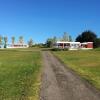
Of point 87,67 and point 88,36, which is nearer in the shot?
point 87,67

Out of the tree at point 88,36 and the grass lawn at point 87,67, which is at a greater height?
the tree at point 88,36

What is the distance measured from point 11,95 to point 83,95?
10.5 feet

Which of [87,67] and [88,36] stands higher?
[88,36]

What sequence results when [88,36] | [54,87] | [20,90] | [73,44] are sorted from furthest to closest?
[88,36]
[73,44]
[54,87]
[20,90]

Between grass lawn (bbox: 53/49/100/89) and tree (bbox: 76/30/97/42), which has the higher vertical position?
tree (bbox: 76/30/97/42)

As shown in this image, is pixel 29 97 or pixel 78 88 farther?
pixel 78 88

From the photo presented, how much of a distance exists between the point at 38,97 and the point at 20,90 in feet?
7.35

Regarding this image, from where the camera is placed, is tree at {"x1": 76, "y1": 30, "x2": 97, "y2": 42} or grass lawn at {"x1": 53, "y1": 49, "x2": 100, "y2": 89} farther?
tree at {"x1": 76, "y1": 30, "x2": 97, "y2": 42}

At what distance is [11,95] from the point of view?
14.7 m

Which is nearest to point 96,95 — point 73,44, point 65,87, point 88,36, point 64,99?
point 64,99

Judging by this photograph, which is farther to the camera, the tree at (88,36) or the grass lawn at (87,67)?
the tree at (88,36)

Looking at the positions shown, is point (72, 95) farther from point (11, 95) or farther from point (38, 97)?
point (11, 95)

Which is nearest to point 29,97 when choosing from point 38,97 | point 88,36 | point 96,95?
point 38,97

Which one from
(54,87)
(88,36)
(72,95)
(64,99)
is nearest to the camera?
(64,99)
